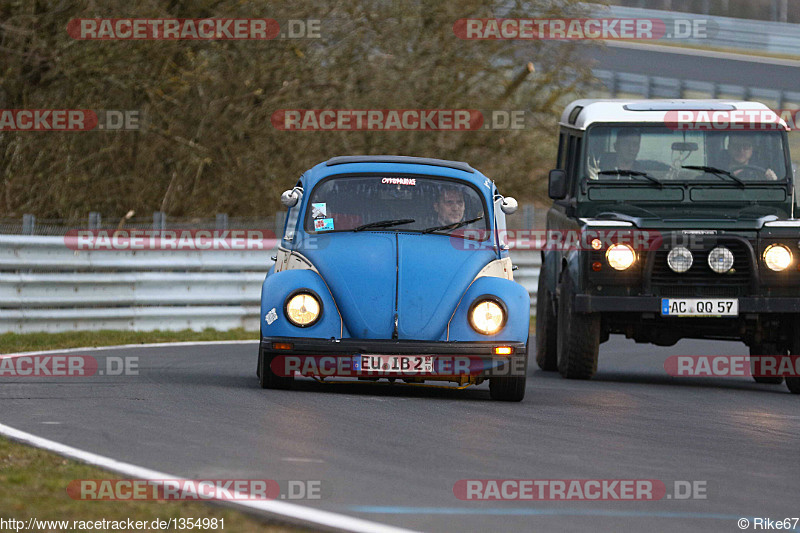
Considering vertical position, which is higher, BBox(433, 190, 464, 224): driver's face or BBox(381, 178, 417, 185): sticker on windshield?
BBox(381, 178, 417, 185): sticker on windshield

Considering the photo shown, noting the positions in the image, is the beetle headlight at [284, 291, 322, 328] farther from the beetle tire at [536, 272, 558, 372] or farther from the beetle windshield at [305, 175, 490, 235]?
the beetle tire at [536, 272, 558, 372]

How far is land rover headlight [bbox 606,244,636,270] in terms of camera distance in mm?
12562

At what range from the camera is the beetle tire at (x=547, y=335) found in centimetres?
1448

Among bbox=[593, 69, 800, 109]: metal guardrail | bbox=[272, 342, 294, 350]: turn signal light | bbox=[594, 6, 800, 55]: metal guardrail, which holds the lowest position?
bbox=[272, 342, 294, 350]: turn signal light

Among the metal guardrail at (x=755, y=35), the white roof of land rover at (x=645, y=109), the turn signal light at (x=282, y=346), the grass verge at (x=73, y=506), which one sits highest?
the metal guardrail at (x=755, y=35)

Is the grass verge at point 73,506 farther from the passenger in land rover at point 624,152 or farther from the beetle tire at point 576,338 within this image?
the passenger in land rover at point 624,152

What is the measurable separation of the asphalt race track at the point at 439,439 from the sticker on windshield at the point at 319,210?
4.17ft

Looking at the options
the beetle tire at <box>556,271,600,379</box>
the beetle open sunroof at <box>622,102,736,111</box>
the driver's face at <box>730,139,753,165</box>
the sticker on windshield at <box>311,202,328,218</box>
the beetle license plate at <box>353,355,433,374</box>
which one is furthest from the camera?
the beetle open sunroof at <box>622,102,736,111</box>

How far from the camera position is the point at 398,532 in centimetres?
539

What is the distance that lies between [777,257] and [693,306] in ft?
2.68

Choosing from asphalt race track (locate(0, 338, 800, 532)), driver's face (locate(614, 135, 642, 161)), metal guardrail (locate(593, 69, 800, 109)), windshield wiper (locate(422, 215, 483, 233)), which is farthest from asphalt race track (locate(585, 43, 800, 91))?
asphalt race track (locate(0, 338, 800, 532))

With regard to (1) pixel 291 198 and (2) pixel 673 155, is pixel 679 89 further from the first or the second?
(1) pixel 291 198

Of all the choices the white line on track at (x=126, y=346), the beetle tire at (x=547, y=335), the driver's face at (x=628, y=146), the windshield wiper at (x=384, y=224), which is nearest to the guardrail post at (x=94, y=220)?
the white line on track at (x=126, y=346)

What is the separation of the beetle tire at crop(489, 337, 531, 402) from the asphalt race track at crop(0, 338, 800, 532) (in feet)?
0.41
